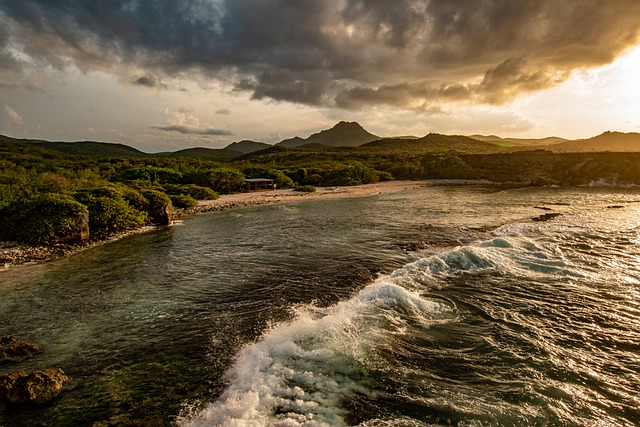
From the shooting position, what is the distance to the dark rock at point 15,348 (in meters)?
10.3

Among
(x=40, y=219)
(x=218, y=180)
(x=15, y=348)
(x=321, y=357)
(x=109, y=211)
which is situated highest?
(x=218, y=180)

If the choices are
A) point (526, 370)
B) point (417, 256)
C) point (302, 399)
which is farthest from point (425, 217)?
point (302, 399)

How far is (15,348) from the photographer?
10.5 meters

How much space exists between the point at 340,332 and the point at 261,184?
5242cm

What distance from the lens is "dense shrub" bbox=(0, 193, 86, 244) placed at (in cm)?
2239

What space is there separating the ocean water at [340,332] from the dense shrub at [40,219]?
3274 mm

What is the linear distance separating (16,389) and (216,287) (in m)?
8.04

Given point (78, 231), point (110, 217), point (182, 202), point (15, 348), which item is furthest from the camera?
point (182, 202)

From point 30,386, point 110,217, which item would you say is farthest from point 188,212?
point 30,386

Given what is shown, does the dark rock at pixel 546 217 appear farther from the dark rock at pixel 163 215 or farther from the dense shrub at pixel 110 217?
the dense shrub at pixel 110 217

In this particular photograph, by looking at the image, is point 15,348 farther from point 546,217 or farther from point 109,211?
point 546,217

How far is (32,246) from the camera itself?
21719mm

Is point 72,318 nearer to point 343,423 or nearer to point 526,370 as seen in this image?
point 343,423

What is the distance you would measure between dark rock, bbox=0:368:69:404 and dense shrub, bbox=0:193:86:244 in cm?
1718
